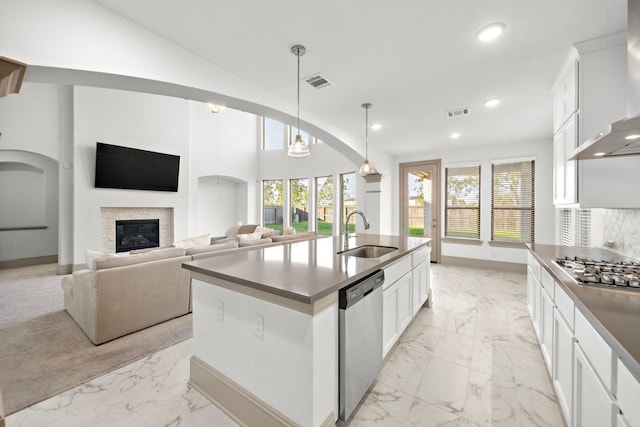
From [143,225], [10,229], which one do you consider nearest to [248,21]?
[143,225]

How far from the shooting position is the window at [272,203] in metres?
9.12

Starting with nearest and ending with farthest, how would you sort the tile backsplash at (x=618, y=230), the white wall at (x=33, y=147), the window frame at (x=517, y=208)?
the tile backsplash at (x=618, y=230) < the white wall at (x=33, y=147) < the window frame at (x=517, y=208)

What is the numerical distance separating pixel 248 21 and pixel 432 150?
206 inches

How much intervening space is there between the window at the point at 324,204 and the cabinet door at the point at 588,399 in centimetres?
675

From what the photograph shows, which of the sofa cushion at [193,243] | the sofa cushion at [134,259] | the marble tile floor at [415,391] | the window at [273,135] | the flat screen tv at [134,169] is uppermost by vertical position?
the window at [273,135]

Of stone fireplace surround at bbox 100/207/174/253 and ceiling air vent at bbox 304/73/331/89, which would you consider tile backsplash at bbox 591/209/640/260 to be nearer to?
ceiling air vent at bbox 304/73/331/89

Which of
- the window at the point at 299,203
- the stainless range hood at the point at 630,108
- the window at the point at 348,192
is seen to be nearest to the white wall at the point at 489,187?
the window at the point at 348,192

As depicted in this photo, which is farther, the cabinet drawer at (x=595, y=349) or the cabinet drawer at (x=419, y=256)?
the cabinet drawer at (x=419, y=256)

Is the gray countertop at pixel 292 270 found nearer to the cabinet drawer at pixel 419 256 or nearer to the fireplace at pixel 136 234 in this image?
the cabinet drawer at pixel 419 256

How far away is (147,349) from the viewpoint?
7.86 feet

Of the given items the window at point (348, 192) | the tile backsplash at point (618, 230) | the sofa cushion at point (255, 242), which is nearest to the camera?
the tile backsplash at point (618, 230)

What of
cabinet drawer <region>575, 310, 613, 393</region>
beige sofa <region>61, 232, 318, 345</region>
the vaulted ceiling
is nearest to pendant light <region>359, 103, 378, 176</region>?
the vaulted ceiling

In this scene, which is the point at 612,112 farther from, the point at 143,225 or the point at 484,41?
the point at 143,225

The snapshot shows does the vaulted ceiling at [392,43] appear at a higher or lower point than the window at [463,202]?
higher
